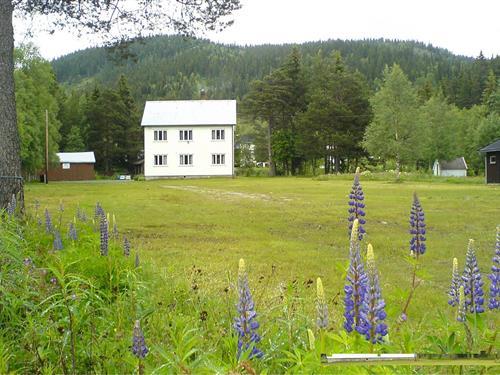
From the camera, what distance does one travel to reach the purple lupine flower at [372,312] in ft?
5.83

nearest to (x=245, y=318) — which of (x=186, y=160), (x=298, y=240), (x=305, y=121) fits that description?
(x=298, y=240)

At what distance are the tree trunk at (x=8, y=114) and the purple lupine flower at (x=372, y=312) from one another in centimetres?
741

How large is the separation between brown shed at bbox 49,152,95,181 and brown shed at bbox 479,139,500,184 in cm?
4339

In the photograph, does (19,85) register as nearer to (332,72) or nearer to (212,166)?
(212,166)

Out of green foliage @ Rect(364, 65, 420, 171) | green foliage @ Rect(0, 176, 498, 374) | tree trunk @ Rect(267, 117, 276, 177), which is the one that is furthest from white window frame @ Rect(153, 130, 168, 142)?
green foliage @ Rect(0, 176, 498, 374)

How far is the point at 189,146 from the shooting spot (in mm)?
57031

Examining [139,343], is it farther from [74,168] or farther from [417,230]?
[74,168]

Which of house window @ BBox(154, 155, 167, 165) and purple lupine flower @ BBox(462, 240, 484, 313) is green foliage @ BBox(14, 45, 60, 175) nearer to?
house window @ BBox(154, 155, 167, 165)

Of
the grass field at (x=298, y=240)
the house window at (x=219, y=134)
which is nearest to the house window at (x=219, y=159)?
the house window at (x=219, y=134)

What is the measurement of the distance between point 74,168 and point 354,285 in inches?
2490

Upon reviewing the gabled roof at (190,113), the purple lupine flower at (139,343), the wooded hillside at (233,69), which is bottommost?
the purple lupine flower at (139,343)

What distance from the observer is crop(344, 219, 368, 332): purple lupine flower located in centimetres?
189

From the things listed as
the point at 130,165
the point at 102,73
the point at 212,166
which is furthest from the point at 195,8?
the point at 102,73

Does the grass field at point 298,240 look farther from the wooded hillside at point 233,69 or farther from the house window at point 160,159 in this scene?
the wooded hillside at point 233,69
